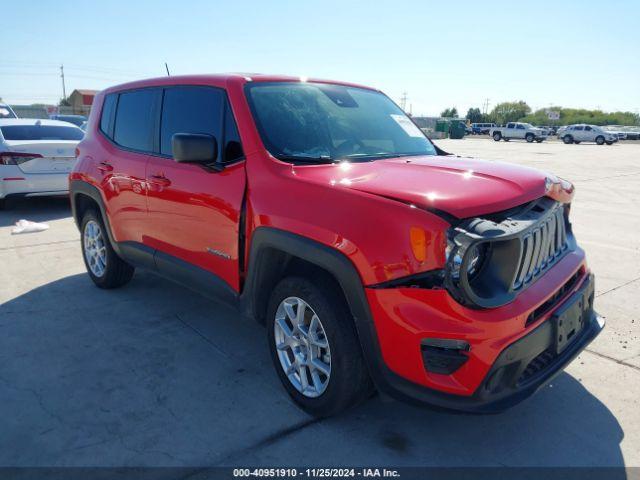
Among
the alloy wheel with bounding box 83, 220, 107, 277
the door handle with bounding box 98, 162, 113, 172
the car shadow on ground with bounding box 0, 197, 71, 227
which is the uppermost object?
the door handle with bounding box 98, 162, 113, 172

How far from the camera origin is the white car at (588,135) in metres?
42.2

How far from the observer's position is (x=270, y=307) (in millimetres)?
3027

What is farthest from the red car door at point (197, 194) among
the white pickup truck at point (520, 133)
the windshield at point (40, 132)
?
the white pickup truck at point (520, 133)

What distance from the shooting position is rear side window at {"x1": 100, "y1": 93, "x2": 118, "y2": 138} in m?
4.70

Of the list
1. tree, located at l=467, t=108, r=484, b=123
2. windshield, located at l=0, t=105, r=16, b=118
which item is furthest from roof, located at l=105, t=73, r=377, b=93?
tree, located at l=467, t=108, r=484, b=123

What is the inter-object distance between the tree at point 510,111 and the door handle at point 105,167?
116 meters

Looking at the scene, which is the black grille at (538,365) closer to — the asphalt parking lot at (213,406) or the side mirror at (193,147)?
the asphalt parking lot at (213,406)

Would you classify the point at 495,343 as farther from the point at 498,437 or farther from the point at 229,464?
the point at 229,464

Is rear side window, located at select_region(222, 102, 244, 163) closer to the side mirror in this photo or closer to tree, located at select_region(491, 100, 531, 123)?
the side mirror

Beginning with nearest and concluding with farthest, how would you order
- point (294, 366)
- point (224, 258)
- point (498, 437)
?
point (498, 437) → point (294, 366) → point (224, 258)

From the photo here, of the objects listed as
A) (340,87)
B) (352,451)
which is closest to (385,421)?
(352,451)

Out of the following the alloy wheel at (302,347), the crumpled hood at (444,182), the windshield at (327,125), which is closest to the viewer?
the crumpled hood at (444,182)

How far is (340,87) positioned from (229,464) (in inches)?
108

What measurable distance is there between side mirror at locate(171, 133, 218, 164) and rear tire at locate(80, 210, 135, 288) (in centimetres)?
205
